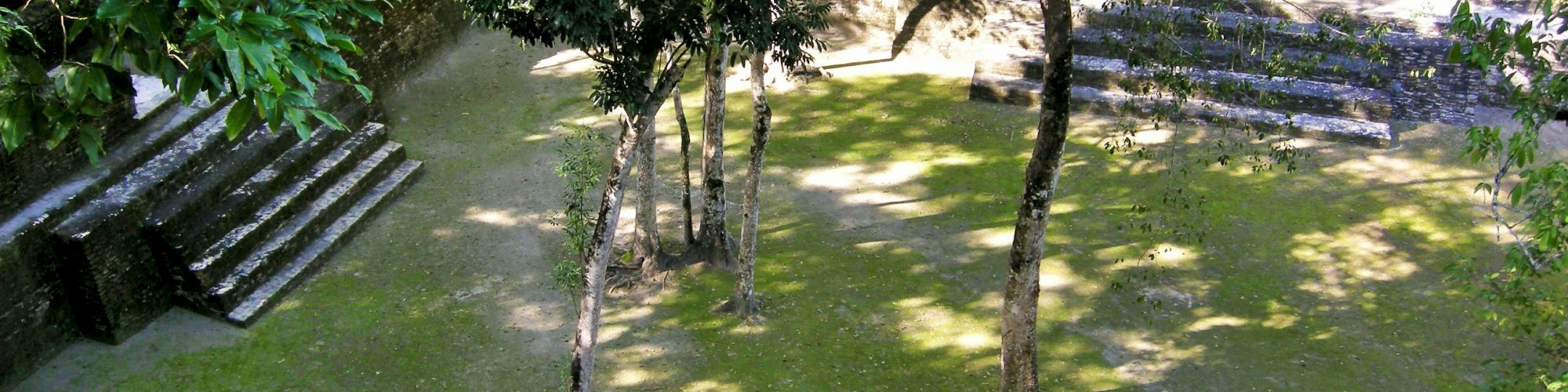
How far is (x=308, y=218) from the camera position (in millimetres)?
10367

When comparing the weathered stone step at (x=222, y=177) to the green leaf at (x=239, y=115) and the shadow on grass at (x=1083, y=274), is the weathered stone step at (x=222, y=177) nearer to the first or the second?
the shadow on grass at (x=1083, y=274)

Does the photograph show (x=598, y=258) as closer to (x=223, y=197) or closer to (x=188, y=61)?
(x=188, y=61)

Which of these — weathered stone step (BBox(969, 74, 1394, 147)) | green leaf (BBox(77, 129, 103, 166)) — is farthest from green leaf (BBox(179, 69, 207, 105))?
weathered stone step (BBox(969, 74, 1394, 147))

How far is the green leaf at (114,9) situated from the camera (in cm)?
404

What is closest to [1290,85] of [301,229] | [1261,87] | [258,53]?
[1261,87]

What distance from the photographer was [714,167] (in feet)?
32.2

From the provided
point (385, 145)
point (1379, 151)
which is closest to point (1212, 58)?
point (1379, 151)

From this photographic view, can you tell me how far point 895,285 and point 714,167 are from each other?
1.62m

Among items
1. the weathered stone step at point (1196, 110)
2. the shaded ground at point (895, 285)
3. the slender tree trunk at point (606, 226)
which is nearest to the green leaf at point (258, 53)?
the slender tree trunk at point (606, 226)

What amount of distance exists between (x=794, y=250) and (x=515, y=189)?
105 inches

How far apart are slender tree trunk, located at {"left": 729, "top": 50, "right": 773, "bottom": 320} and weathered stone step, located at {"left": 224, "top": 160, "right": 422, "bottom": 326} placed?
325 cm

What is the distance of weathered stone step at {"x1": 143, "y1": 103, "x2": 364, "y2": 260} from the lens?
9.44 m

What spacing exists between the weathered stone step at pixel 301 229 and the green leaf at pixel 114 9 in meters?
5.83

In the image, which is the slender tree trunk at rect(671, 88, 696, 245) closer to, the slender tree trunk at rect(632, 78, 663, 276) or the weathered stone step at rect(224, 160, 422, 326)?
the slender tree trunk at rect(632, 78, 663, 276)
